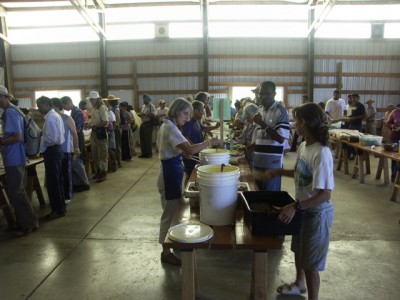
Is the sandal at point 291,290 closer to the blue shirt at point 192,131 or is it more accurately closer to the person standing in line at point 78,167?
the blue shirt at point 192,131

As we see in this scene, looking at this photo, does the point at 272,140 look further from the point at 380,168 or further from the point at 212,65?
the point at 212,65

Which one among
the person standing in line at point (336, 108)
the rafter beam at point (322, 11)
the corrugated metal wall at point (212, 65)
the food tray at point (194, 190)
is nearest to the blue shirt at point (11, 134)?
the food tray at point (194, 190)

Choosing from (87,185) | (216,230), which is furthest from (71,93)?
(216,230)

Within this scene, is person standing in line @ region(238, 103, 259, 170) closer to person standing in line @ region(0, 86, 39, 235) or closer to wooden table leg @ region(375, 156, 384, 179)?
person standing in line @ region(0, 86, 39, 235)

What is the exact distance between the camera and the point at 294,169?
6.75 ft

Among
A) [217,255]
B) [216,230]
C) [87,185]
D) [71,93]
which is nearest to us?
[216,230]

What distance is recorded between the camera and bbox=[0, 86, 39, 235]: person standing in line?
3385 millimetres

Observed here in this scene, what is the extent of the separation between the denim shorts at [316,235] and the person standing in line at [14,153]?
9.56 feet

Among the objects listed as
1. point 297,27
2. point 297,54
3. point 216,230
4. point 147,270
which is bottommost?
point 147,270

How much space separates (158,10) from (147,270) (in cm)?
986

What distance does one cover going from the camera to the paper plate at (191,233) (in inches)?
64.9

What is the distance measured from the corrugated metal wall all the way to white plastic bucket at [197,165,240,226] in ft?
32.0

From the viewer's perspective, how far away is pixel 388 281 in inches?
105

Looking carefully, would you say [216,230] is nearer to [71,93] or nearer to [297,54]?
[297,54]
